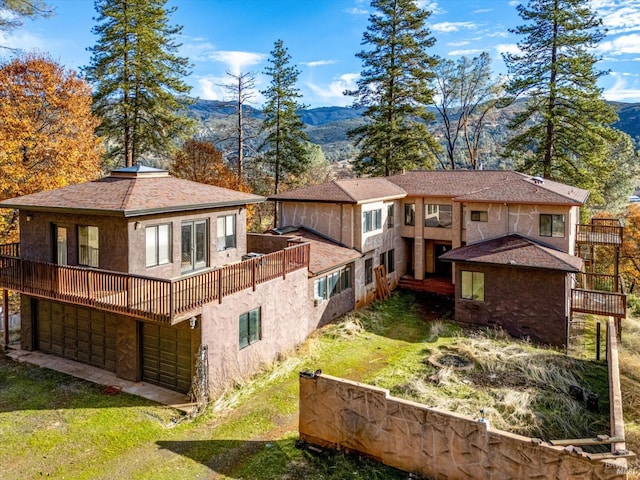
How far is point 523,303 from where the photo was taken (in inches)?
729

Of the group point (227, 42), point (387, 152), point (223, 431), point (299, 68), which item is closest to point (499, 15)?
point (387, 152)

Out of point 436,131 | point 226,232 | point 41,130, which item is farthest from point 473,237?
point 436,131

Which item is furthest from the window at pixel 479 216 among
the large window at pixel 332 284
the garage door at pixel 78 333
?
the garage door at pixel 78 333

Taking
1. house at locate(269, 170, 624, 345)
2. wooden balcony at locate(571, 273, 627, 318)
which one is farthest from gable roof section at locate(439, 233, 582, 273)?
wooden balcony at locate(571, 273, 627, 318)

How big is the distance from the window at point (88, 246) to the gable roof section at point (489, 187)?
15409 millimetres

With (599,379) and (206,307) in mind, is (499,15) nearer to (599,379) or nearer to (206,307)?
(599,379)

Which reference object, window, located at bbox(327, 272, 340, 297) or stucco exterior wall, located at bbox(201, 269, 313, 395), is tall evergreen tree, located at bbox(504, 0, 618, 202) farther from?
stucco exterior wall, located at bbox(201, 269, 313, 395)

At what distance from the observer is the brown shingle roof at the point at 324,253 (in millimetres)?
18141

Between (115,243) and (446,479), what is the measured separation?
10.6 m

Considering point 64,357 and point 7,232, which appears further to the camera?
point 7,232

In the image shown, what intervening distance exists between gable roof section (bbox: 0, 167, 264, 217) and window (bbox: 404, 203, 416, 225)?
11.8 meters

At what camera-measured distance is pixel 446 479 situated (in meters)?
8.71

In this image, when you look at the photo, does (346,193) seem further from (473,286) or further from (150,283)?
(150,283)

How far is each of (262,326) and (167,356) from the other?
303 centimetres
